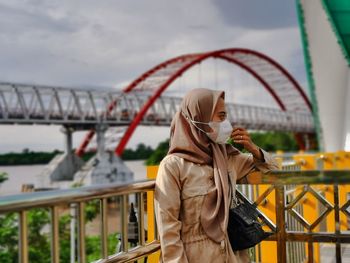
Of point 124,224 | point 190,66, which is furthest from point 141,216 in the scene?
point 190,66

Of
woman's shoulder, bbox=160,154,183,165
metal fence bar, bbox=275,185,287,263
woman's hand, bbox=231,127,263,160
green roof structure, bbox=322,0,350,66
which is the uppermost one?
green roof structure, bbox=322,0,350,66

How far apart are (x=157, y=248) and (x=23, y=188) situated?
158 ft

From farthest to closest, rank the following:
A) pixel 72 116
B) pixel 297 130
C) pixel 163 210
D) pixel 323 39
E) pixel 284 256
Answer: pixel 297 130
pixel 72 116
pixel 323 39
pixel 284 256
pixel 163 210

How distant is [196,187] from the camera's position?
2.96 meters

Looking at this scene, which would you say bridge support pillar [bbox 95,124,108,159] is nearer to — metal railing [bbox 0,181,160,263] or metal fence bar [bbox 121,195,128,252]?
metal railing [bbox 0,181,160,263]

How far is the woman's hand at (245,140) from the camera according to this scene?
10.6 feet

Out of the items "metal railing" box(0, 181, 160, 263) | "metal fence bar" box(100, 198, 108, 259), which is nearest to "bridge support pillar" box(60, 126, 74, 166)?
"metal railing" box(0, 181, 160, 263)

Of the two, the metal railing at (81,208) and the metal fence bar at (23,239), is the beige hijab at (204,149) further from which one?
the metal fence bar at (23,239)

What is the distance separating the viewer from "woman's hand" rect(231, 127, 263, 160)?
10.6 feet

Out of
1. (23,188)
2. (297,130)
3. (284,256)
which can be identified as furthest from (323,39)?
(297,130)

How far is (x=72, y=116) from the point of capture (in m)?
55.7

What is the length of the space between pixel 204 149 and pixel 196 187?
22 centimetres

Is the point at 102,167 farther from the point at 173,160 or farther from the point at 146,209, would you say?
the point at 173,160

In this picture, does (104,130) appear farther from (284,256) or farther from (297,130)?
(284,256)
